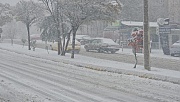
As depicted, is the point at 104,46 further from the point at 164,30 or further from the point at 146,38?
the point at 146,38

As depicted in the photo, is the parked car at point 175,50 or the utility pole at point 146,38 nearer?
the utility pole at point 146,38

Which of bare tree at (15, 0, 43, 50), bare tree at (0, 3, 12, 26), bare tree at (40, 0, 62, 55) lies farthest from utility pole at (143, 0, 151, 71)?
bare tree at (0, 3, 12, 26)

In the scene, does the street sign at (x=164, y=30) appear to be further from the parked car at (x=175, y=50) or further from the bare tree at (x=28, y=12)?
the bare tree at (x=28, y=12)

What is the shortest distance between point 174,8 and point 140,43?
1601 inches

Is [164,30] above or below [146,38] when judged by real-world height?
above

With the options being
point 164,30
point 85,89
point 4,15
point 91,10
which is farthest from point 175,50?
point 4,15

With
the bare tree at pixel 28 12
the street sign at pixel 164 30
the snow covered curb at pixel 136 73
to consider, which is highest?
the bare tree at pixel 28 12

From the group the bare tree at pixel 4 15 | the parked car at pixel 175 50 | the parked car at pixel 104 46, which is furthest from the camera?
the bare tree at pixel 4 15

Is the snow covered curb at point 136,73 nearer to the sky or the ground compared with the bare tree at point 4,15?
nearer to the ground

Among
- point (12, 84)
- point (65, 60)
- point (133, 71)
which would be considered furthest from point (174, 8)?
point (12, 84)

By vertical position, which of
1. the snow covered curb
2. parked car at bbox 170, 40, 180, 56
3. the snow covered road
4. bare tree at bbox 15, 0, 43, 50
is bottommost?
the snow covered road

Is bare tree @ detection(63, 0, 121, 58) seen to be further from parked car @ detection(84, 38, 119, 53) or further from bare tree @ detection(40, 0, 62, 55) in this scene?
parked car @ detection(84, 38, 119, 53)

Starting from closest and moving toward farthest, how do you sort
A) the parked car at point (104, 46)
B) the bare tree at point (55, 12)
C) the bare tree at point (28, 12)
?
the bare tree at point (55, 12) → the parked car at point (104, 46) → the bare tree at point (28, 12)

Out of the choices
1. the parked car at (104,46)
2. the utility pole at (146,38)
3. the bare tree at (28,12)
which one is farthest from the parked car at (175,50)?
the bare tree at (28,12)
